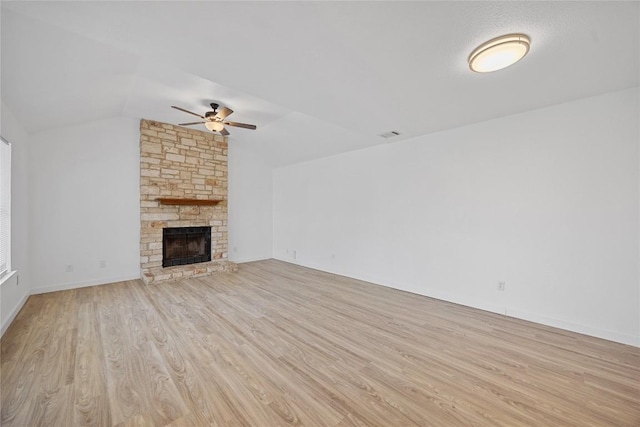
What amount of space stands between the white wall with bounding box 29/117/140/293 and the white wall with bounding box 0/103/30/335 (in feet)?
0.82

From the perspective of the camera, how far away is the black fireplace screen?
5.21 metres

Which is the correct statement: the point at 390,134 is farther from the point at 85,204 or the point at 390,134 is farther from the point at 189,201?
the point at 85,204

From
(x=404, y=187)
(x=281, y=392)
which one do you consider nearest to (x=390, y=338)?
(x=281, y=392)

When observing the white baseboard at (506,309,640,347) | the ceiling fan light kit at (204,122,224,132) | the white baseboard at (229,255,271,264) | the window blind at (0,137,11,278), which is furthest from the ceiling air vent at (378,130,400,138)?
the window blind at (0,137,11,278)

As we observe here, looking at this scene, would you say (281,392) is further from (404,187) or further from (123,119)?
(123,119)

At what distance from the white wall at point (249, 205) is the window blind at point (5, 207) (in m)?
3.55

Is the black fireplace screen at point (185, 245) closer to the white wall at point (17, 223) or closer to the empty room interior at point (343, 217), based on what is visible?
the empty room interior at point (343, 217)

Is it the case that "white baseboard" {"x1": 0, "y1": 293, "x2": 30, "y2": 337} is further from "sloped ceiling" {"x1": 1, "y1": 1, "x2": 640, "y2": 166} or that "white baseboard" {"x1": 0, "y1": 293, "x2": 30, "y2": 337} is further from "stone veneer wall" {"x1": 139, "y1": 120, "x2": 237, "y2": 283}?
"sloped ceiling" {"x1": 1, "y1": 1, "x2": 640, "y2": 166}

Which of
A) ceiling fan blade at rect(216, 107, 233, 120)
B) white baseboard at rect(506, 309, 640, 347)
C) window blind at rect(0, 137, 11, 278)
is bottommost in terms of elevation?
white baseboard at rect(506, 309, 640, 347)

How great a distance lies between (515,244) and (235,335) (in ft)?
11.5

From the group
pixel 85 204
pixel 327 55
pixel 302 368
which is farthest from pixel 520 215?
pixel 85 204

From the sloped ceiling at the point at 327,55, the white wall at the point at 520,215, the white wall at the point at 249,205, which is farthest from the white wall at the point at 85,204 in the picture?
the white wall at the point at 520,215

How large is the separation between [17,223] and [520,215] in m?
6.42

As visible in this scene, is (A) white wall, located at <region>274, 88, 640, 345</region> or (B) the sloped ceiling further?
(A) white wall, located at <region>274, 88, 640, 345</region>
